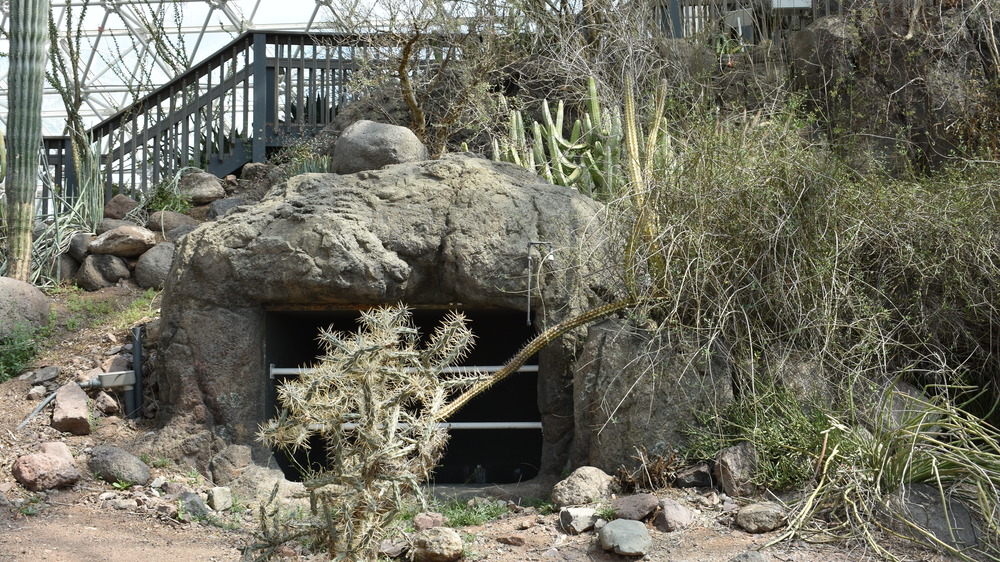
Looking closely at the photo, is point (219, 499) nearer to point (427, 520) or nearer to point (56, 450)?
point (56, 450)

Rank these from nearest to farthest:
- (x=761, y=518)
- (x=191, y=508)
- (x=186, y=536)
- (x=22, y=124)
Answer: (x=761, y=518) → (x=186, y=536) → (x=191, y=508) → (x=22, y=124)

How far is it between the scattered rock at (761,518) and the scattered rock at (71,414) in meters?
3.97

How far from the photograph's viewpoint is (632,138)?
533 cm

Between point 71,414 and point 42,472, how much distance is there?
30.6 inches

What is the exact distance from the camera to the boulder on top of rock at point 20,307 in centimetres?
633

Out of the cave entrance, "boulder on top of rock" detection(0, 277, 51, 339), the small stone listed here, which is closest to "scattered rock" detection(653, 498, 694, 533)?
the small stone

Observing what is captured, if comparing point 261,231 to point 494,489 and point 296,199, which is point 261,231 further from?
point 494,489

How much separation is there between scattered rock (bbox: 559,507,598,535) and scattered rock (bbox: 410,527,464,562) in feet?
1.98

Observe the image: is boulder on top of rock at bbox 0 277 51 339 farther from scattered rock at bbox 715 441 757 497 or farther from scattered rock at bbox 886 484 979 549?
scattered rock at bbox 886 484 979 549

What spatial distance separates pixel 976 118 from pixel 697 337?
13.3 ft

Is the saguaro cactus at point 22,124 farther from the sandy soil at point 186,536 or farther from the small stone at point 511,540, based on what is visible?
the small stone at point 511,540

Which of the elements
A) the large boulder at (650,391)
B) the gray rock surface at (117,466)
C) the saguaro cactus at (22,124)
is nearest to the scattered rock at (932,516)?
the large boulder at (650,391)

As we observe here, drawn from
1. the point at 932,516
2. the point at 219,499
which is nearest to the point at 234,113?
the point at 219,499

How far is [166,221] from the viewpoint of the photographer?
844cm
